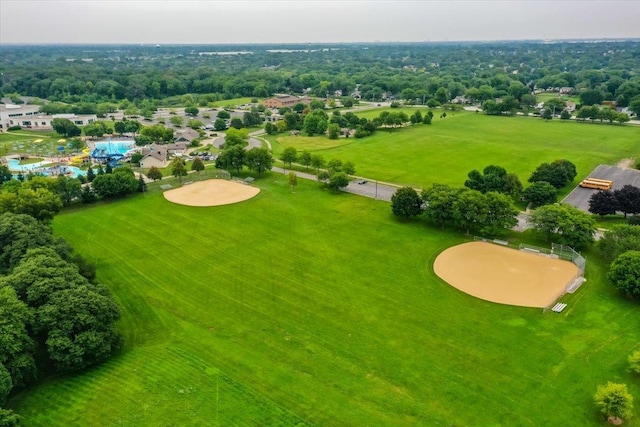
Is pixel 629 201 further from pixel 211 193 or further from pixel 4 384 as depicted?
pixel 4 384

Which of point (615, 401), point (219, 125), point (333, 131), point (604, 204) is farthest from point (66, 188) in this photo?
point (604, 204)

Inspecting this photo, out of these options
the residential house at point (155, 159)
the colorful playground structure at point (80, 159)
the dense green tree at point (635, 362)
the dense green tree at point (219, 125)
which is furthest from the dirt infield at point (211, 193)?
the dense green tree at point (635, 362)

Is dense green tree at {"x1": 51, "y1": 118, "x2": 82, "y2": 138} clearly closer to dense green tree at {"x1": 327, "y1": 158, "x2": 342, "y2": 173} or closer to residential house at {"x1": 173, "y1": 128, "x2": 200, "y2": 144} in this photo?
residential house at {"x1": 173, "y1": 128, "x2": 200, "y2": 144}

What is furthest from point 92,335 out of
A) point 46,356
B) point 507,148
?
point 507,148

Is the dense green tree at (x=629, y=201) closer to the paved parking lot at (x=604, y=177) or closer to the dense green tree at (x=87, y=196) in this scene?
the paved parking lot at (x=604, y=177)

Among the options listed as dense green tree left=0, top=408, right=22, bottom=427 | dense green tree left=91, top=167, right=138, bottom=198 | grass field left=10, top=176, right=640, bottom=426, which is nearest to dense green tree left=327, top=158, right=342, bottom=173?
grass field left=10, top=176, right=640, bottom=426

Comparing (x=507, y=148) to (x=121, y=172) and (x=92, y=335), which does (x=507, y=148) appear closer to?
(x=121, y=172)

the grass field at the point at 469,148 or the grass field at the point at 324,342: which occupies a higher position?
the grass field at the point at 469,148
